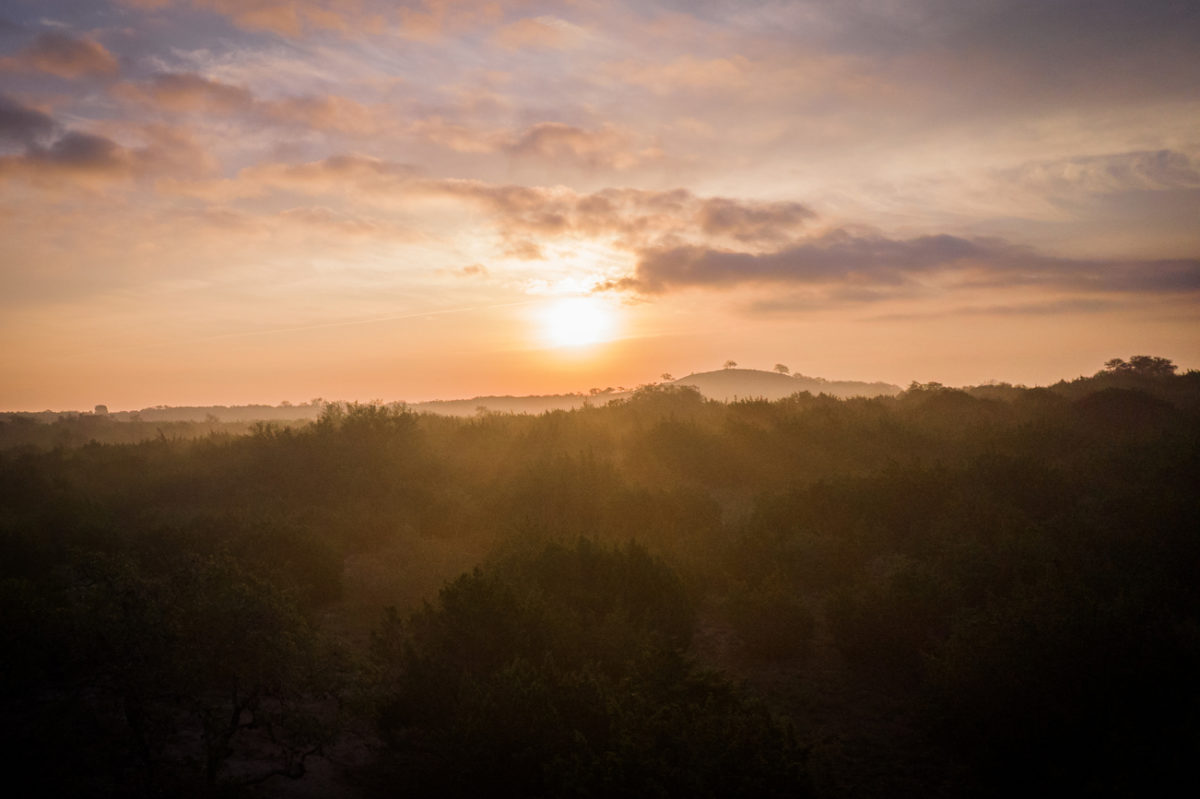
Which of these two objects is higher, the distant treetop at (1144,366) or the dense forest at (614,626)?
the distant treetop at (1144,366)

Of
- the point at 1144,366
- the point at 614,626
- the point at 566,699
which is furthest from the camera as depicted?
the point at 1144,366

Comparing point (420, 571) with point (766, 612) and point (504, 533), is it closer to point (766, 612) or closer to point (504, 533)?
point (504, 533)

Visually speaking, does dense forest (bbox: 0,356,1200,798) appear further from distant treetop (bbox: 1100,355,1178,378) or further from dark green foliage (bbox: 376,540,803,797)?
distant treetop (bbox: 1100,355,1178,378)

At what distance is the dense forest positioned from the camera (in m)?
6.87

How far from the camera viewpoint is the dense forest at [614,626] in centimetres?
687

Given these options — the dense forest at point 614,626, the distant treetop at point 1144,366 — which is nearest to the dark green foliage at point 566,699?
the dense forest at point 614,626

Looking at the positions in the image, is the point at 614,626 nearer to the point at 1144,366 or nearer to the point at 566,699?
the point at 566,699

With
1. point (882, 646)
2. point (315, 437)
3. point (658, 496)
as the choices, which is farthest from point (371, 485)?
point (882, 646)

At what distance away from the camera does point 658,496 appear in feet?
61.2

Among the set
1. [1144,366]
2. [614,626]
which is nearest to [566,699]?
[614,626]

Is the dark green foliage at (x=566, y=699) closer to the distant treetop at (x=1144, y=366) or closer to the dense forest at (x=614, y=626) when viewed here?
the dense forest at (x=614, y=626)

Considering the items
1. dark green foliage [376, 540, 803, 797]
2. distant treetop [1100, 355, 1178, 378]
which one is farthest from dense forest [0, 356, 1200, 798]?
distant treetop [1100, 355, 1178, 378]

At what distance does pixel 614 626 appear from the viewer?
10234 millimetres

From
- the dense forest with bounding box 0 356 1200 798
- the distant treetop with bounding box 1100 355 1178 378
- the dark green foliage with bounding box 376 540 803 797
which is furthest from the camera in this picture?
the distant treetop with bounding box 1100 355 1178 378
